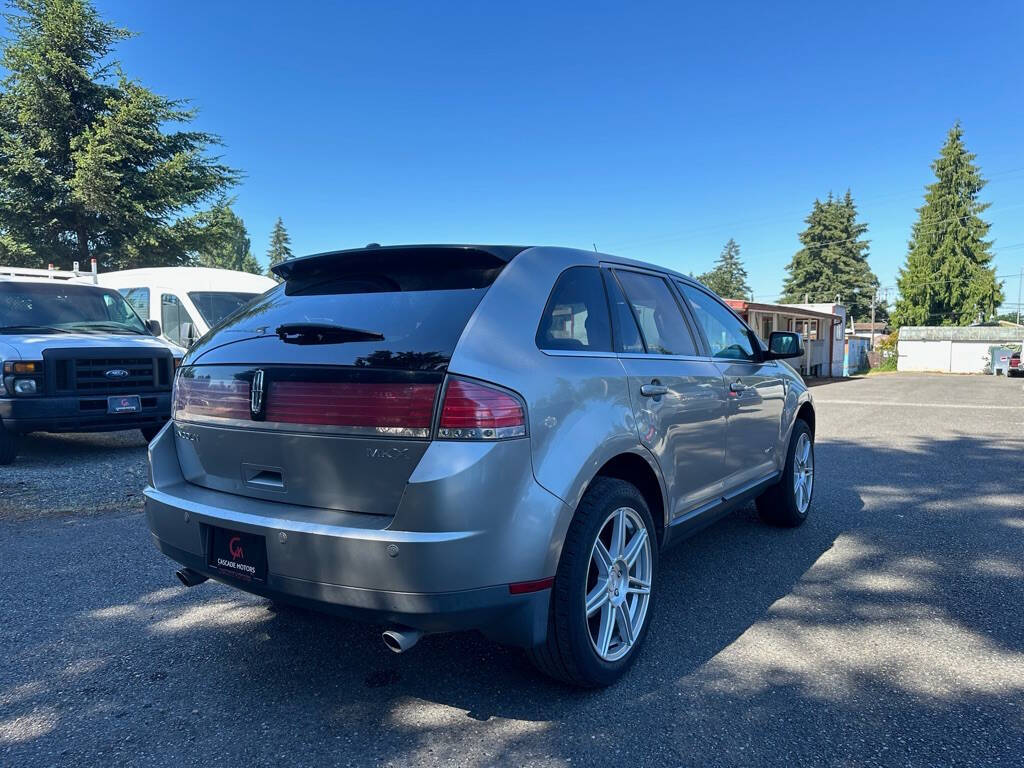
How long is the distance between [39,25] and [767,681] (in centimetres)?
2766

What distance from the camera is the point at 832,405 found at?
1612 centimetres

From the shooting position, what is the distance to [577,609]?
2477 mm

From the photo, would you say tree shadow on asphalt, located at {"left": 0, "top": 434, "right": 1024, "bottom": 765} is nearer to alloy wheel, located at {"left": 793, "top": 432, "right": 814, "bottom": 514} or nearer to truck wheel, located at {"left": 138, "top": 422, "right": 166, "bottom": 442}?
alloy wheel, located at {"left": 793, "top": 432, "right": 814, "bottom": 514}

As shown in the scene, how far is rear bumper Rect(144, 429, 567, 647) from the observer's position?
2154 mm

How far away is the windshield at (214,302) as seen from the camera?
32.7 feet

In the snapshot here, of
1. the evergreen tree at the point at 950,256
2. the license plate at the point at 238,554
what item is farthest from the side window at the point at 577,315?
the evergreen tree at the point at 950,256

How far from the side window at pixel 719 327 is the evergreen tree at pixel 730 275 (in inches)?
4052

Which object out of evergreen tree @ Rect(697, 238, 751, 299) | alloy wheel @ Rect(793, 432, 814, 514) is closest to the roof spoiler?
alloy wheel @ Rect(793, 432, 814, 514)

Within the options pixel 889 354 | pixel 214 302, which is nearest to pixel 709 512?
pixel 214 302

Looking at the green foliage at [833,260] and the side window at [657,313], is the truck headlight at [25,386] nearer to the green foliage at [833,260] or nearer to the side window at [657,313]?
the side window at [657,313]

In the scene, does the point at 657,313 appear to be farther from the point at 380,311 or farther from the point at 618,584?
the point at 380,311

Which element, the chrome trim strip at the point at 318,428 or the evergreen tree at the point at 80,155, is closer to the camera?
the chrome trim strip at the point at 318,428

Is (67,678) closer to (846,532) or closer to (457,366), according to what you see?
(457,366)

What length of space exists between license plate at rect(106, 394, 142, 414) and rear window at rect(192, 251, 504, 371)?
5.08 meters
